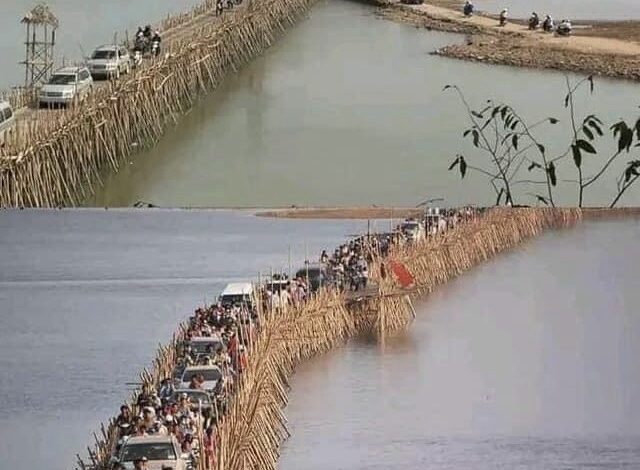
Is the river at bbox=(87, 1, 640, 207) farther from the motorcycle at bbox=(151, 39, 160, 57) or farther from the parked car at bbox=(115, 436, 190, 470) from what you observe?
the parked car at bbox=(115, 436, 190, 470)

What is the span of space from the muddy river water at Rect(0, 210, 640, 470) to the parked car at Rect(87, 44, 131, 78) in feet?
28.5

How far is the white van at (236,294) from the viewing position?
275 inches

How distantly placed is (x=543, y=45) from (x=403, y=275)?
1722 cm

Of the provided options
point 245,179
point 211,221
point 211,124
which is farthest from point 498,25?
point 211,221

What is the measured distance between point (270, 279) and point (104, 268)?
0.77 m

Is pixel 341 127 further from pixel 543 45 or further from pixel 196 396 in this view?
pixel 543 45

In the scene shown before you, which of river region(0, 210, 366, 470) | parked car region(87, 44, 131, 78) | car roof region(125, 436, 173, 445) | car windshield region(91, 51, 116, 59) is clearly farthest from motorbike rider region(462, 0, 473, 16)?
car roof region(125, 436, 173, 445)

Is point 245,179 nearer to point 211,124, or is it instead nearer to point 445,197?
point 445,197

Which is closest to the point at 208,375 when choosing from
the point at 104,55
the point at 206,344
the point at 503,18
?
the point at 206,344

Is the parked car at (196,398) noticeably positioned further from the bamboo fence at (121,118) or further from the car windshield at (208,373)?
the bamboo fence at (121,118)

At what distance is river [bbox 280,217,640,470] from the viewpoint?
641cm

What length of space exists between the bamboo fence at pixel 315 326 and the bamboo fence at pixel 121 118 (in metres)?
1.17

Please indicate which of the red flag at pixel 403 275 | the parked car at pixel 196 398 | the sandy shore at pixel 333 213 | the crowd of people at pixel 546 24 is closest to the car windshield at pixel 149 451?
the parked car at pixel 196 398

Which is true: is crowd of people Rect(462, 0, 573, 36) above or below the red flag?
below
